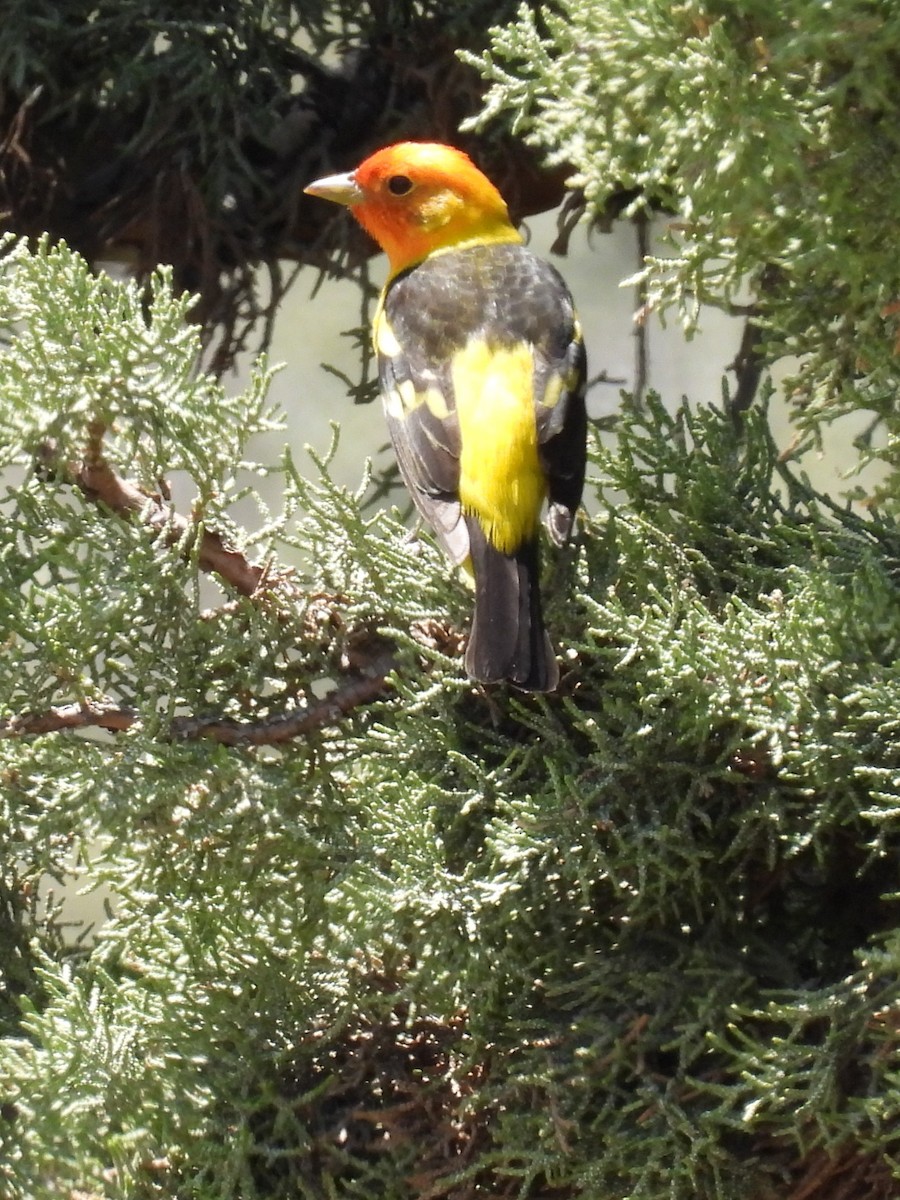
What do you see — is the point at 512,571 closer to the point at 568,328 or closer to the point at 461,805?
the point at 461,805

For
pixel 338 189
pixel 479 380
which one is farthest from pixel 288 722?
pixel 338 189

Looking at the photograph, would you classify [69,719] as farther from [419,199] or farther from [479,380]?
[419,199]

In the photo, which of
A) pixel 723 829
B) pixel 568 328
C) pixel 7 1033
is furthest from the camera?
pixel 568 328

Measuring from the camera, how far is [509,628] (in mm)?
1104

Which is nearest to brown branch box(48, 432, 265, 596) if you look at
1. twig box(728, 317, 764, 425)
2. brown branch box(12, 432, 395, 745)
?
brown branch box(12, 432, 395, 745)

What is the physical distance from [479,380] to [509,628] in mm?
431

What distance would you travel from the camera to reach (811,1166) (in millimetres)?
1080

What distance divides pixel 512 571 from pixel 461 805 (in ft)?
0.64

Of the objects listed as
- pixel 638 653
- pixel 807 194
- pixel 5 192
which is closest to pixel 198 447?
pixel 638 653

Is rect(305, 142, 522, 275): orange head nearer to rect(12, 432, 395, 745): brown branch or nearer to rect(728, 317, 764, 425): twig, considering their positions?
rect(728, 317, 764, 425): twig

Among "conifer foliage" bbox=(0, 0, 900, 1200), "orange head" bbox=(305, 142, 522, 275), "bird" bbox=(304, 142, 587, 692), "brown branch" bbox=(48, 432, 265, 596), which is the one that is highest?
"orange head" bbox=(305, 142, 522, 275)

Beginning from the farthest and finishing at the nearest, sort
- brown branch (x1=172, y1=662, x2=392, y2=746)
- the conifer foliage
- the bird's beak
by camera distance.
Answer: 1. the bird's beak
2. brown branch (x1=172, y1=662, x2=392, y2=746)
3. the conifer foliage

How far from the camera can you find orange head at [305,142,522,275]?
1.66 m

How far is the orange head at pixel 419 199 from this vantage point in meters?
1.66
